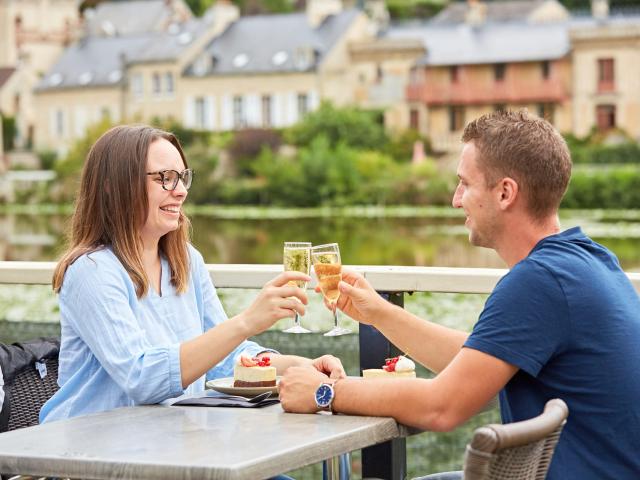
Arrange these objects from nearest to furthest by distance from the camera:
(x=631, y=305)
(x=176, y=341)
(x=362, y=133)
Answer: (x=631, y=305)
(x=176, y=341)
(x=362, y=133)

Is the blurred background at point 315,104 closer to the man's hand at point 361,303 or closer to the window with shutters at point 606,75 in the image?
the window with shutters at point 606,75

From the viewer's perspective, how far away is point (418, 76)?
182 ft

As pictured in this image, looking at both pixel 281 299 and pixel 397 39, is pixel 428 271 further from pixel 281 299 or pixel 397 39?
pixel 397 39

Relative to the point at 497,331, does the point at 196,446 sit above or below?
below

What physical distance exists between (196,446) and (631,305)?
61cm

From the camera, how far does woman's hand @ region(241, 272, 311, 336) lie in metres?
1.94

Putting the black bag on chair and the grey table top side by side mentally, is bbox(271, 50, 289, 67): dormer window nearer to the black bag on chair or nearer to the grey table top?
the black bag on chair

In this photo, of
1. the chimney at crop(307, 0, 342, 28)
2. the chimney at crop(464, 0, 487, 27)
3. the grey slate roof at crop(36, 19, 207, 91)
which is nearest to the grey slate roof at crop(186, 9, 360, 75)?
the chimney at crop(307, 0, 342, 28)

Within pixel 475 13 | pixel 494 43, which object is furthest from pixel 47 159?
pixel 494 43

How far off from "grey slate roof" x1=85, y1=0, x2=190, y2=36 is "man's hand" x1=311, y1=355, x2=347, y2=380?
63.8 meters

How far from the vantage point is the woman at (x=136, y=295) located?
6.49 ft

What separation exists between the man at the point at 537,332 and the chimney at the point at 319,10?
56.8m

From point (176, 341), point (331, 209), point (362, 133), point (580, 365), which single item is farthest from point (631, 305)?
point (362, 133)

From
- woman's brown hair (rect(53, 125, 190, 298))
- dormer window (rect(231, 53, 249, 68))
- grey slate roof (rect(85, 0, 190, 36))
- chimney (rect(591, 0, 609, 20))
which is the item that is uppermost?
grey slate roof (rect(85, 0, 190, 36))
